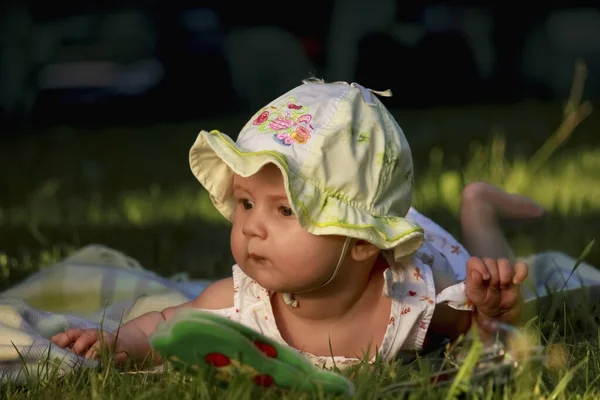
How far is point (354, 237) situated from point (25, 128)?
8017mm

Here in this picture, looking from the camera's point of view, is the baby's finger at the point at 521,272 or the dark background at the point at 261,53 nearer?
the baby's finger at the point at 521,272

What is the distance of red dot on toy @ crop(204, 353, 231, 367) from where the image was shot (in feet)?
6.66

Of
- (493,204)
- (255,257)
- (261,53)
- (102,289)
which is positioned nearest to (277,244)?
(255,257)

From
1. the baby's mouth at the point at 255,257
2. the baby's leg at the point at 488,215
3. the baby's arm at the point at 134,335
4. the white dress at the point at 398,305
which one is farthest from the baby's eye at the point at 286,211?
the baby's leg at the point at 488,215

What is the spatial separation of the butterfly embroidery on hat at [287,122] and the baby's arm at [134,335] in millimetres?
467

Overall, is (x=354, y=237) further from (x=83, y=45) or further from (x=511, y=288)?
(x=83, y=45)

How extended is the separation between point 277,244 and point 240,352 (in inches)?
19.4

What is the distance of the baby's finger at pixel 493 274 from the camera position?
8.14ft

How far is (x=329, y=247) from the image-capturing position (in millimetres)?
2479

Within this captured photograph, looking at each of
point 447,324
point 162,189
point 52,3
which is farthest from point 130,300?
point 52,3

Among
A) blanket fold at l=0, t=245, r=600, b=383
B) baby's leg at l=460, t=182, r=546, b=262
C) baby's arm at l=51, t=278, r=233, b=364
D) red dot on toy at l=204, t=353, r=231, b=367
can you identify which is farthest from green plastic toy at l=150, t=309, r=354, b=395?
baby's leg at l=460, t=182, r=546, b=262

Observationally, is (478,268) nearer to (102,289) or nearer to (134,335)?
(134,335)

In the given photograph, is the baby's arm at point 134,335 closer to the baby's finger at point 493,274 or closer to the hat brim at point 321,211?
the hat brim at point 321,211

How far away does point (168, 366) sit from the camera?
2297 millimetres
